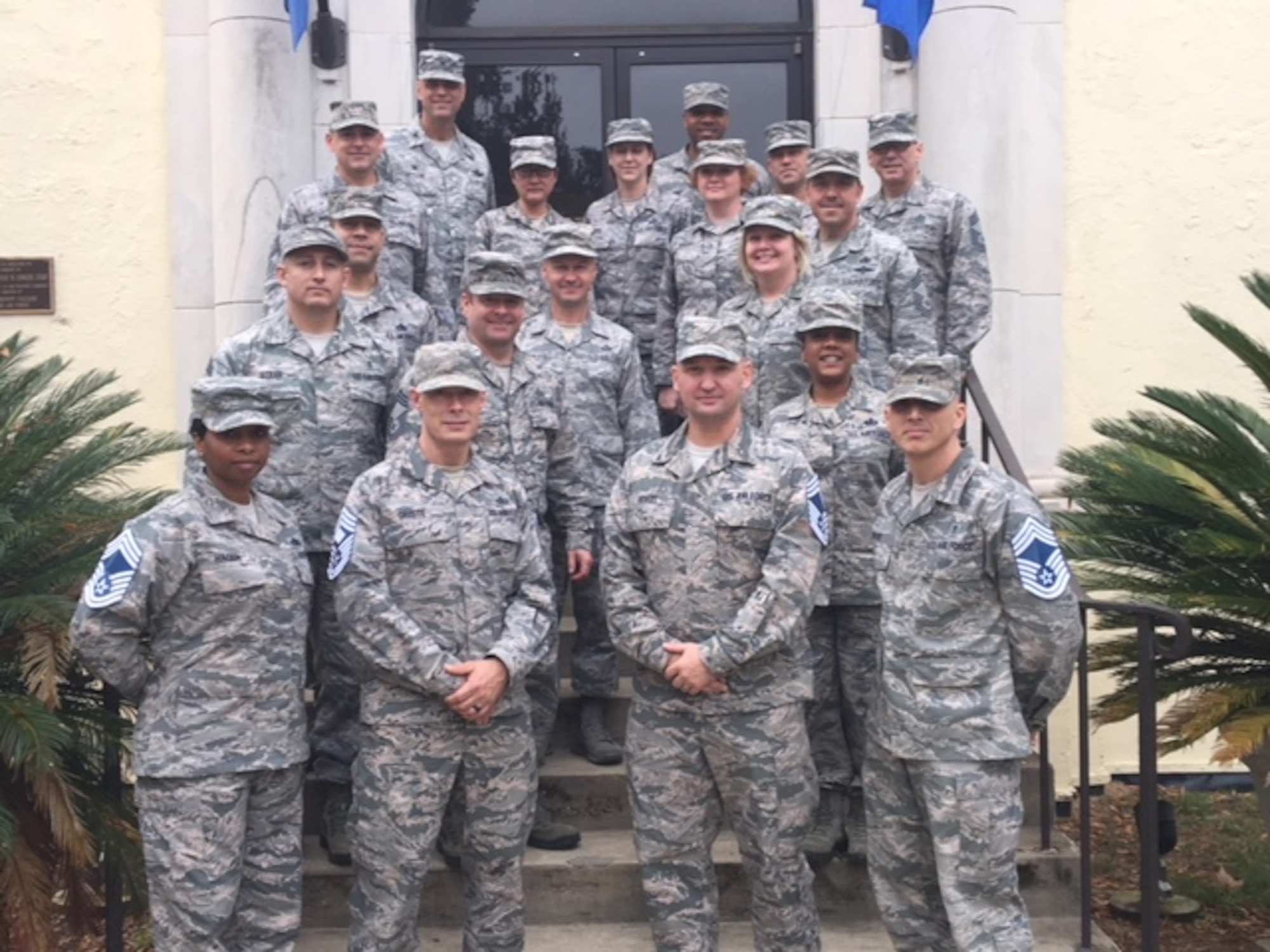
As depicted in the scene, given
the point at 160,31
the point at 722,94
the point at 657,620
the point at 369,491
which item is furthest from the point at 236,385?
the point at 160,31

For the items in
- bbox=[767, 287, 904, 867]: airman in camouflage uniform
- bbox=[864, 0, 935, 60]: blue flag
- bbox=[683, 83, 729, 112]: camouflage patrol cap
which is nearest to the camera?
bbox=[767, 287, 904, 867]: airman in camouflage uniform

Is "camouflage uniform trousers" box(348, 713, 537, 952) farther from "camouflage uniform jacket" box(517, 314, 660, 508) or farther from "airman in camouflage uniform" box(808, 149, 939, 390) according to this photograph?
"airman in camouflage uniform" box(808, 149, 939, 390)

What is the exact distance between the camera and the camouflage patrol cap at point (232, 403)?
4.01 m

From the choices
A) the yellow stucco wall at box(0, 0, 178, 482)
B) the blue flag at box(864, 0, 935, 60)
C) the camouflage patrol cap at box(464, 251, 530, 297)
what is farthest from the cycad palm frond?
the blue flag at box(864, 0, 935, 60)

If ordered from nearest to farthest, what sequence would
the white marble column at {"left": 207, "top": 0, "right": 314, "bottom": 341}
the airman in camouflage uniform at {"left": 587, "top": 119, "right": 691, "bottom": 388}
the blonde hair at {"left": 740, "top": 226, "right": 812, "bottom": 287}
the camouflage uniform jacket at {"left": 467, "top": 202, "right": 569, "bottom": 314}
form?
1. the blonde hair at {"left": 740, "top": 226, "right": 812, "bottom": 287}
2. the camouflage uniform jacket at {"left": 467, "top": 202, "right": 569, "bottom": 314}
3. the airman in camouflage uniform at {"left": 587, "top": 119, "right": 691, "bottom": 388}
4. the white marble column at {"left": 207, "top": 0, "right": 314, "bottom": 341}

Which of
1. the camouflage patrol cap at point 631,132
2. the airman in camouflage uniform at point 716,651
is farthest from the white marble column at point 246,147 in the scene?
the airman in camouflage uniform at point 716,651

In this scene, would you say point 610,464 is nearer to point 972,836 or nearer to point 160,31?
point 972,836

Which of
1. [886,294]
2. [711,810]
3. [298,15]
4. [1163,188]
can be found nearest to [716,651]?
[711,810]

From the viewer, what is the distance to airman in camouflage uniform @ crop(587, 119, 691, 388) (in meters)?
6.37

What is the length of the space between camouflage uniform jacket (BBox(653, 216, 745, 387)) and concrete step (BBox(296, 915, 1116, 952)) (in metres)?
2.18

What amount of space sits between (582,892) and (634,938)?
24 cm

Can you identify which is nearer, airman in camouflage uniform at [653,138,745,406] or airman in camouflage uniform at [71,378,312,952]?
airman in camouflage uniform at [71,378,312,952]

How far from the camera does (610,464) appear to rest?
5492 mm

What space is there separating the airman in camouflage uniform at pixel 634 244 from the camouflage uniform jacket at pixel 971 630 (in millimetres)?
2453
